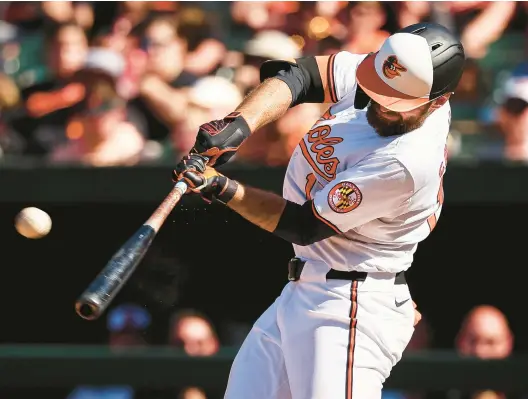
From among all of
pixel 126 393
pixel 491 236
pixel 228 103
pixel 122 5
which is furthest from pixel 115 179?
pixel 491 236

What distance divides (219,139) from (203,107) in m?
2.68

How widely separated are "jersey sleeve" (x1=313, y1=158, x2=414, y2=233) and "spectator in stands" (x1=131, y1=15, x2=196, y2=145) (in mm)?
2764

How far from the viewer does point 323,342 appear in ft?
12.1

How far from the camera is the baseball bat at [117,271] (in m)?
3.00

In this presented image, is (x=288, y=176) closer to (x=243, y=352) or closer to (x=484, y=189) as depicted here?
(x=243, y=352)

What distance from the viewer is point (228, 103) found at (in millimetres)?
6109

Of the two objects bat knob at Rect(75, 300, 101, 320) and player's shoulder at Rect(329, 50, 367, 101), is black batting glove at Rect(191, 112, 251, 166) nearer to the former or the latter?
player's shoulder at Rect(329, 50, 367, 101)

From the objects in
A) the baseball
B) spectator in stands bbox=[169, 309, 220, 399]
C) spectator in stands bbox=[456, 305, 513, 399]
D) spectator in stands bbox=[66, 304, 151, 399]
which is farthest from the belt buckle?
spectator in stands bbox=[66, 304, 151, 399]

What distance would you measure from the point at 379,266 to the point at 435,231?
9.09 ft

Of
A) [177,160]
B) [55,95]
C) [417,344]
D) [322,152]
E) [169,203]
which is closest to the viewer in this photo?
[169,203]

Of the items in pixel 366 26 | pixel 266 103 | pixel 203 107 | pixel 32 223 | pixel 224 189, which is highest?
pixel 266 103

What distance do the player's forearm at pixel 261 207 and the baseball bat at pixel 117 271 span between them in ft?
0.97

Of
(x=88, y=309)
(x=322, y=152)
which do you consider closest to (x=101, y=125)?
(x=322, y=152)

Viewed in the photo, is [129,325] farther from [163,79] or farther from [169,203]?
[169,203]
